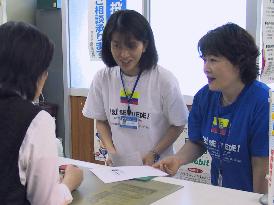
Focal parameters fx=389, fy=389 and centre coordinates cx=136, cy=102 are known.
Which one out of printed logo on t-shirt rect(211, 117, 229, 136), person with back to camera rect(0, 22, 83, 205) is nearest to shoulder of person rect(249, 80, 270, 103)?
printed logo on t-shirt rect(211, 117, 229, 136)

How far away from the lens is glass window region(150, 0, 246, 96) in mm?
3072

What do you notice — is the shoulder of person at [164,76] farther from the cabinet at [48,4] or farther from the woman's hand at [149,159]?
the cabinet at [48,4]

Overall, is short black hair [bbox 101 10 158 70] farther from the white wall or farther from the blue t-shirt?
the white wall

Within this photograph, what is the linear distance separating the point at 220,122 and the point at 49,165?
94 cm

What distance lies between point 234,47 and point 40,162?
1.00 meters

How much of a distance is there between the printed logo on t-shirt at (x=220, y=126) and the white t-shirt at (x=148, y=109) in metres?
0.27

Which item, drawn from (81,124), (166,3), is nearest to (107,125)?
(166,3)

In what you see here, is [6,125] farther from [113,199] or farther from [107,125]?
[107,125]

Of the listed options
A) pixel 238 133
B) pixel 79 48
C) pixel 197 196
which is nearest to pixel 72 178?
pixel 197 196

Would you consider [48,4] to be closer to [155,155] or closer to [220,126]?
[155,155]

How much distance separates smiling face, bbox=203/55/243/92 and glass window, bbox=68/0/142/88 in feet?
7.58

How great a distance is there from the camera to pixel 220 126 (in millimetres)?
1732

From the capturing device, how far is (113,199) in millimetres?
1383

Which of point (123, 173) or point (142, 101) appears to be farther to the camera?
point (142, 101)
